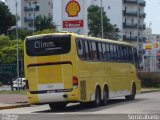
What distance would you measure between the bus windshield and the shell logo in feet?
50.6

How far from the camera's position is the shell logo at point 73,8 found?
41219mm

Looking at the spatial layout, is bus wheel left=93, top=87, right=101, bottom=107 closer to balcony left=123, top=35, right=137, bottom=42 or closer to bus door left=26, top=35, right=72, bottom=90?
bus door left=26, top=35, right=72, bottom=90

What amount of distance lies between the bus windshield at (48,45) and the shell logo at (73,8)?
15.4 metres

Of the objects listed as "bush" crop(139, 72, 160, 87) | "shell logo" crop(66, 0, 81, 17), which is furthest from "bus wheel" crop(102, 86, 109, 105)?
"bush" crop(139, 72, 160, 87)

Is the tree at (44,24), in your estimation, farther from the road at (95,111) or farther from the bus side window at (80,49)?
the bus side window at (80,49)

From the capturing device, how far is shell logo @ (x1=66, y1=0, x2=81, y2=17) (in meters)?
41.2

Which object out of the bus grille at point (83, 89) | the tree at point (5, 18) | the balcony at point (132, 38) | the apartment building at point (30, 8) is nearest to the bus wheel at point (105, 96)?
the bus grille at point (83, 89)

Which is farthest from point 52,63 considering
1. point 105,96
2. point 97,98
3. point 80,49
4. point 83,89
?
point 105,96

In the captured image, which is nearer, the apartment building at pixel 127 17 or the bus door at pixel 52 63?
the bus door at pixel 52 63

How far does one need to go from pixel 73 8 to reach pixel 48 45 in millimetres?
16575

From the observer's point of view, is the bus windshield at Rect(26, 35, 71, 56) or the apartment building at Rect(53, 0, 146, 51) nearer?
the bus windshield at Rect(26, 35, 71, 56)

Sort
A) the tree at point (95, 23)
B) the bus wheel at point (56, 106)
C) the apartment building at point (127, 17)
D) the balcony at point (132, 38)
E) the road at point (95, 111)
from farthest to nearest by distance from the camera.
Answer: the balcony at point (132, 38) < the apartment building at point (127, 17) < the tree at point (95, 23) < the bus wheel at point (56, 106) < the road at point (95, 111)

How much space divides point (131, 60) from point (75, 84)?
10041 millimetres

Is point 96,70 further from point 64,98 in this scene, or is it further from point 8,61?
point 8,61
